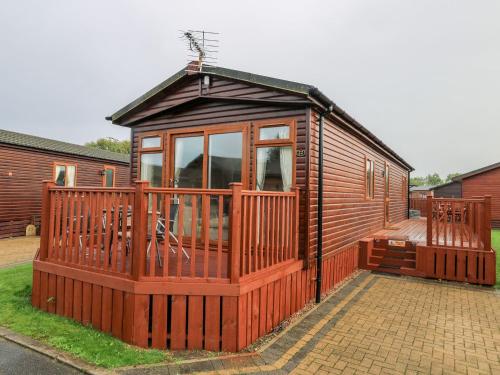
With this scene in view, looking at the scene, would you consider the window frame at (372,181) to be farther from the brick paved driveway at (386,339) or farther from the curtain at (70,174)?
the curtain at (70,174)

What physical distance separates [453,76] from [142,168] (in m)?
34.8

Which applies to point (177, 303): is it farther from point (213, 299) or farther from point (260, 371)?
point (260, 371)

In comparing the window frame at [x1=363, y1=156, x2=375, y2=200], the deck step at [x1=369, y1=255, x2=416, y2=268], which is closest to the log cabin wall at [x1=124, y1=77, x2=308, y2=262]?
the deck step at [x1=369, y1=255, x2=416, y2=268]

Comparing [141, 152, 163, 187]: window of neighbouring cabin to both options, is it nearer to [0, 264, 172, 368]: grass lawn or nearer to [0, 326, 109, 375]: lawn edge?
[0, 264, 172, 368]: grass lawn

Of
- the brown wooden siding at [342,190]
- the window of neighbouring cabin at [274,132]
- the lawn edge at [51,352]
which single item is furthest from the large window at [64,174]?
the brown wooden siding at [342,190]

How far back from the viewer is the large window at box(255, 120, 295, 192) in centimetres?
466

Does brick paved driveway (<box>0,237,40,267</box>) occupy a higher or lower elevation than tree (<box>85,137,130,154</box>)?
lower

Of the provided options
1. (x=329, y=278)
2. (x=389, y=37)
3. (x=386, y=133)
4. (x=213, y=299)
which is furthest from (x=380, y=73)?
(x=213, y=299)

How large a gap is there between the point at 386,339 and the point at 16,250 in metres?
10.2

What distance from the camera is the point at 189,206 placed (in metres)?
5.60

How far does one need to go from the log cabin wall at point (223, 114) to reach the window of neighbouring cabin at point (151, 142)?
5.8 inches

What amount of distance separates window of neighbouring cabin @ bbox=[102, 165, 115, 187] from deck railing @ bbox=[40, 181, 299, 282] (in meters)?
12.3

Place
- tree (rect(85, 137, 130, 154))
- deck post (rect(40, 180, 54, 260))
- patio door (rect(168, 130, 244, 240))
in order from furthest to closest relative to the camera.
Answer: tree (rect(85, 137, 130, 154)) → patio door (rect(168, 130, 244, 240)) → deck post (rect(40, 180, 54, 260))

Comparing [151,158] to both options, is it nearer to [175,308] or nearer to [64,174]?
[175,308]
